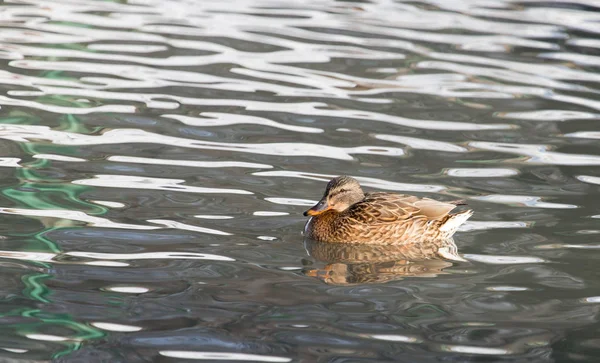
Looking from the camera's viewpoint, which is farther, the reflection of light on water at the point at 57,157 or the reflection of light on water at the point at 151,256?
the reflection of light on water at the point at 57,157

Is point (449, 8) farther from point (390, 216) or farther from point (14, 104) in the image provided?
point (390, 216)

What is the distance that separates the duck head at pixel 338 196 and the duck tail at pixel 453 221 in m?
0.73

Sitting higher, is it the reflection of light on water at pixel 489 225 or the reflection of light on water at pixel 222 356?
the reflection of light on water at pixel 222 356

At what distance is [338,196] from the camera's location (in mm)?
8500

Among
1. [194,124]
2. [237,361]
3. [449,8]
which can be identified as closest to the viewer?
[237,361]

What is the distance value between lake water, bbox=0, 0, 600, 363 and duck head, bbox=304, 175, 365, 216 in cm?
30

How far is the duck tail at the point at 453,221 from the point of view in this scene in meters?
8.23

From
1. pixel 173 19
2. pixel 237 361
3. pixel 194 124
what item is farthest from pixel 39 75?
pixel 237 361

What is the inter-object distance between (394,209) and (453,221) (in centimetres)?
46

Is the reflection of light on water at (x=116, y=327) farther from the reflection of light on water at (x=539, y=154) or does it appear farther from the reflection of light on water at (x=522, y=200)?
the reflection of light on water at (x=539, y=154)

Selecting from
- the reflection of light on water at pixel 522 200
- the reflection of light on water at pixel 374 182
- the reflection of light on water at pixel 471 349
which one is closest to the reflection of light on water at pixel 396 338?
the reflection of light on water at pixel 471 349

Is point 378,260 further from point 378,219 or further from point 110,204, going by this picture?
point 110,204

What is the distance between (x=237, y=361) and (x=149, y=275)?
1451 mm

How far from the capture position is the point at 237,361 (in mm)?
5926
